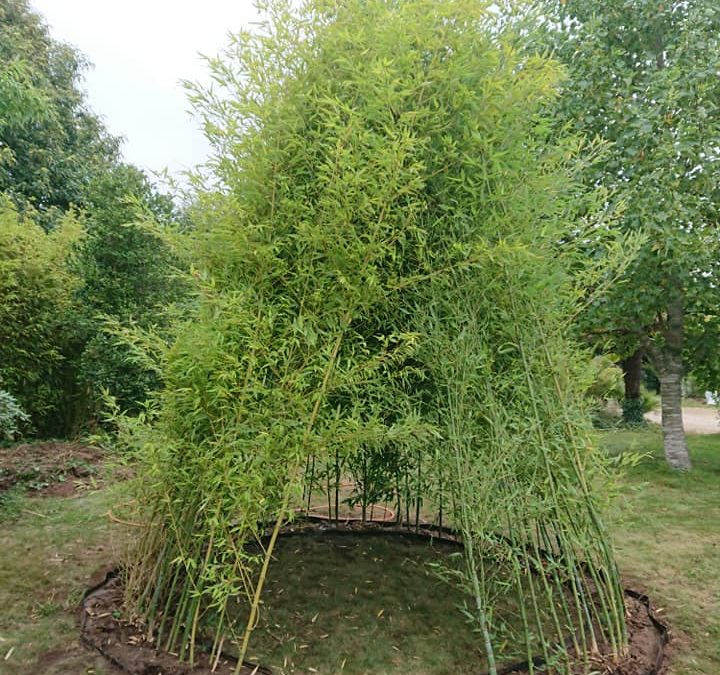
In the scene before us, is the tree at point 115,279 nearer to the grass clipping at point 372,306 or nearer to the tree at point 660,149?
the grass clipping at point 372,306

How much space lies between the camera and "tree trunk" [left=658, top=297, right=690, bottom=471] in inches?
255

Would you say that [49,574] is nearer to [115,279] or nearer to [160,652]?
[160,652]

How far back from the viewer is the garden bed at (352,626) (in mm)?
2410

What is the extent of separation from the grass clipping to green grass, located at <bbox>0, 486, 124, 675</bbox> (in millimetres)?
383

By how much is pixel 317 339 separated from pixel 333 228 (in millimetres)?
471

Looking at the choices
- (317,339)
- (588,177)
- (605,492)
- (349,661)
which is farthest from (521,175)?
(588,177)

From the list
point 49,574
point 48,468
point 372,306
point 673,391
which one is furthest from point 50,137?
point 673,391

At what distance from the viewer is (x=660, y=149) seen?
5453 mm

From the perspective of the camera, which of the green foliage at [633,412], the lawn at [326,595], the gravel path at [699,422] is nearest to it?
the lawn at [326,595]

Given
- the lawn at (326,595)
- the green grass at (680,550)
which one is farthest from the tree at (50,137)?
the green grass at (680,550)

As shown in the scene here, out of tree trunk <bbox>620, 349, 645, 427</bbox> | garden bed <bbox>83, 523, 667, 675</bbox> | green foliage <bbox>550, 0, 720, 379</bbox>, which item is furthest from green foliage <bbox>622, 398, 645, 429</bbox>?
garden bed <bbox>83, 523, 667, 675</bbox>

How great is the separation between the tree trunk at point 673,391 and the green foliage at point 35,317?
719 cm

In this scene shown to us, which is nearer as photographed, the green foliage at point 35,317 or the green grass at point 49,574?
the green grass at point 49,574

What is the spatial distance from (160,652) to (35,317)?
18.7 feet
